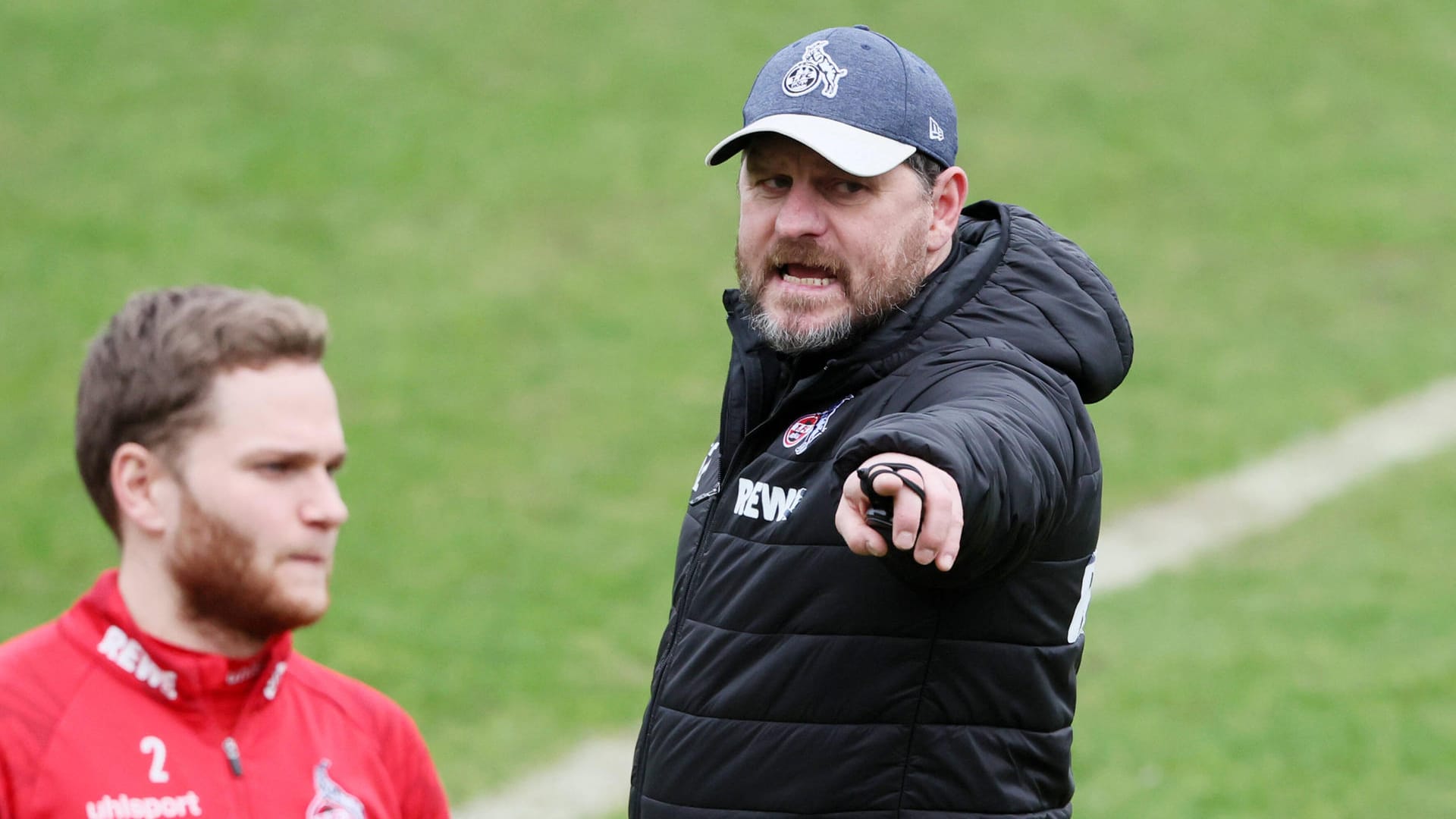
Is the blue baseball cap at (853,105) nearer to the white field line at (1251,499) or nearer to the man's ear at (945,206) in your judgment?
the man's ear at (945,206)

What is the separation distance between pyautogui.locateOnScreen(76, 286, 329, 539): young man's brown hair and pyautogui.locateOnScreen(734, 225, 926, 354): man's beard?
920 millimetres

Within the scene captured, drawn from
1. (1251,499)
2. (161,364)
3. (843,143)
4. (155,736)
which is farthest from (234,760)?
(1251,499)

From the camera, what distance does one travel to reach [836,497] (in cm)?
254

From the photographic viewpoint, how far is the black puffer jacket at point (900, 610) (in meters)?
2.87

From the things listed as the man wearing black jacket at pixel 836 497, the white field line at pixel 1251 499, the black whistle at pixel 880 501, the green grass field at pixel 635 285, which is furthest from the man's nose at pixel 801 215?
the white field line at pixel 1251 499

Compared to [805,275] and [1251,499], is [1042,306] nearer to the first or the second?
[805,275]

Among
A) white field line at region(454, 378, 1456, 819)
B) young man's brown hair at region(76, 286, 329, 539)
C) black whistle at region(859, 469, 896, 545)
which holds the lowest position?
black whistle at region(859, 469, 896, 545)

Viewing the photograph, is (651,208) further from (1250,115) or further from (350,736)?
(350,736)

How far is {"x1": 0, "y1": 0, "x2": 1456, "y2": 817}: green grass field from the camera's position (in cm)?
845

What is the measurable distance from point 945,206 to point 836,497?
3.21 ft

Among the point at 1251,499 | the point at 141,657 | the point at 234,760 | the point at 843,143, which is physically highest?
the point at 1251,499

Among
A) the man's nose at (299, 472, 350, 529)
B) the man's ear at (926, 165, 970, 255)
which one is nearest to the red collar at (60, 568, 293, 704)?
the man's nose at (299, 472, 350, 529)

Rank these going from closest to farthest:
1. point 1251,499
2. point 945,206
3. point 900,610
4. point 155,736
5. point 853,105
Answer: point 155,736, point 900,610, point 853,105, point 945,206, point 1251,499

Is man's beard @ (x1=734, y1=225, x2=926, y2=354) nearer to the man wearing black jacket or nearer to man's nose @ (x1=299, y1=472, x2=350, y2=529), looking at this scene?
the man wearing black jacket
